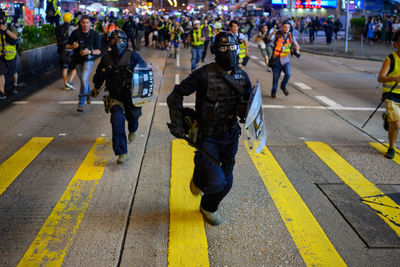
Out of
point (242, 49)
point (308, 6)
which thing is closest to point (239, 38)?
point (242, 49)

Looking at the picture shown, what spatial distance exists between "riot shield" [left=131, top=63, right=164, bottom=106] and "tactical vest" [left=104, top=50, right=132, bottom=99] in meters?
0.32

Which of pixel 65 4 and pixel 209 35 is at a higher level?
pixel 65 4

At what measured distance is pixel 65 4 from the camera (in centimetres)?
4653

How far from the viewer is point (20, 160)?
6.75 meters

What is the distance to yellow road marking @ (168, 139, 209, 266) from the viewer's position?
13.4ft

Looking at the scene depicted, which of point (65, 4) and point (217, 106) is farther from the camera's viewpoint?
point (65, 4)

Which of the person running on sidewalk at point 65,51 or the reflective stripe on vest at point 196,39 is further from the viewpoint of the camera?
the reflective stripe on vest at point 196,39

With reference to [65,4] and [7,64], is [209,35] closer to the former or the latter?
[7,64]

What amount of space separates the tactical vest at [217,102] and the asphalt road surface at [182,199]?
1.04m

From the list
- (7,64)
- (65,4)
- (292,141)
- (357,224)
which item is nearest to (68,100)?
(7,64)

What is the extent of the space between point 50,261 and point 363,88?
11.9 metres

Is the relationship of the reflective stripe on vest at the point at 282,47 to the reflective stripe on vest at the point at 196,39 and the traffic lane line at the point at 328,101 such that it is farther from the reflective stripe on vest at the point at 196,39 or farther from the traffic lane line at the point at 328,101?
the reflective stripe on vest at the point at 196,39

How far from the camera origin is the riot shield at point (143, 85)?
595 centimetres

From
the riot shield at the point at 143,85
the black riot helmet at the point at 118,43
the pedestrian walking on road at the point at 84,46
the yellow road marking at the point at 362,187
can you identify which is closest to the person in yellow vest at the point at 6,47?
the pedestrian walking on road at the point at 84,46
